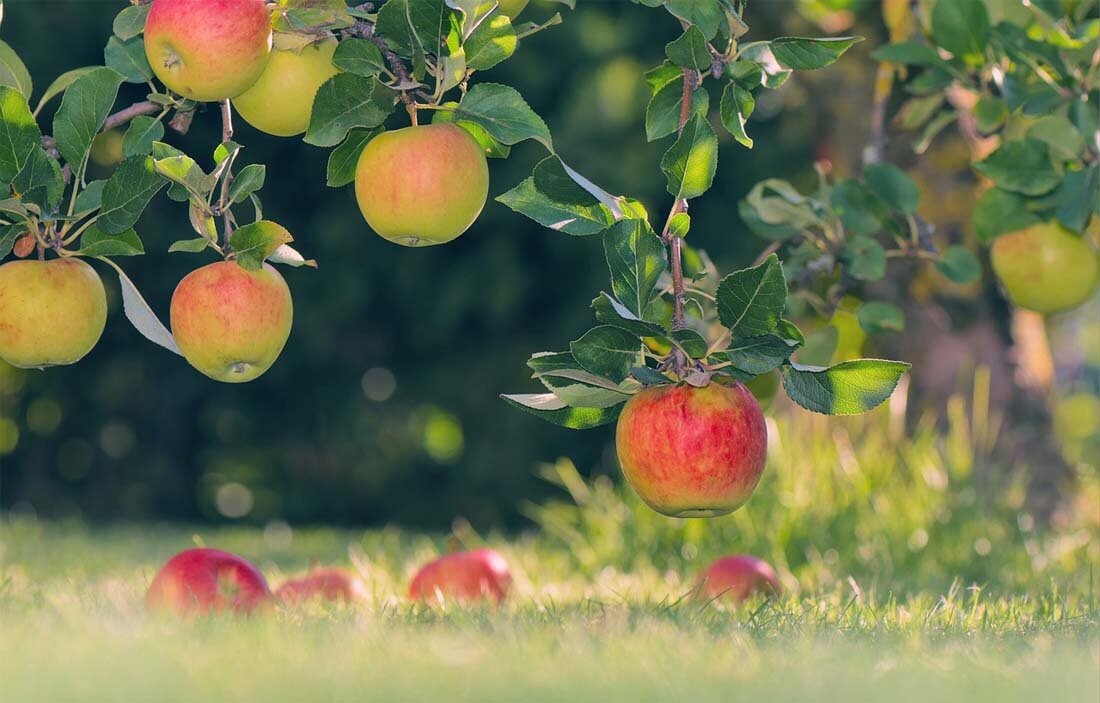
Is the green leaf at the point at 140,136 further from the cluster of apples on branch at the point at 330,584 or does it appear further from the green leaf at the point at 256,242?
the cluster of apples on branch at the point at 330,584

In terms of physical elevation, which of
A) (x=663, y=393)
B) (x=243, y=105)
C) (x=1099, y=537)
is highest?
(x=243, y=105)

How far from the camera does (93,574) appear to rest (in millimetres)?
3158

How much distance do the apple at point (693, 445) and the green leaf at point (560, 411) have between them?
7 centimetres

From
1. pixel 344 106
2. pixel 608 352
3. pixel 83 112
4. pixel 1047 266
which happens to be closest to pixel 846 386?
pixel 608 352

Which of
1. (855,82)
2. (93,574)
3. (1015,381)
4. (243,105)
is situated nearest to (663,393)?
(243,105)

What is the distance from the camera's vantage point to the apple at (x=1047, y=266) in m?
2.32

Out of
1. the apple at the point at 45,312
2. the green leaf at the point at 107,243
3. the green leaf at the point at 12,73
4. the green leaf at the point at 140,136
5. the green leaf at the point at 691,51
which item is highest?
the green leaf at the point at 691,51

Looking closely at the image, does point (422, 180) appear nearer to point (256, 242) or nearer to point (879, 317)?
point (256, 242)

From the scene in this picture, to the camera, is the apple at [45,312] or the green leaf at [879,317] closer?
the apple at [45,312]

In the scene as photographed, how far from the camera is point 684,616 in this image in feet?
6.37

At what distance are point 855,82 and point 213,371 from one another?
3200 millimetres

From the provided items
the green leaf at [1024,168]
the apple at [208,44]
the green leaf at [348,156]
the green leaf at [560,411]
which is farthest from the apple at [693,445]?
the green leaf at [1024,168]

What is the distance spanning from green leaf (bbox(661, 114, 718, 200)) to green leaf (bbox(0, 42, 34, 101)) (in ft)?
3.12

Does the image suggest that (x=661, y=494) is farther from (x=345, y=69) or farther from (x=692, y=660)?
(x=345, y=69)
